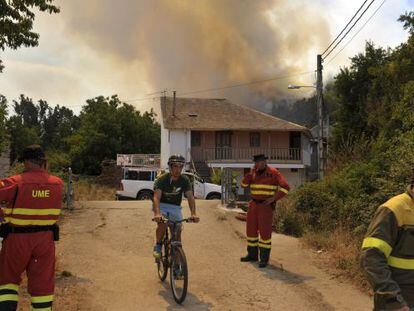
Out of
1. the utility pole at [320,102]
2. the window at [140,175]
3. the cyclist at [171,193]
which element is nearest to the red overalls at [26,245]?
the cyclist at [171,193]

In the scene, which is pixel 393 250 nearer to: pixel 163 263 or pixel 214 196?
pixel 163 263

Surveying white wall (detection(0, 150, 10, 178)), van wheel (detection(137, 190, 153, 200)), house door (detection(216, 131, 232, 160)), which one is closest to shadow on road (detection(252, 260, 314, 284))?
white wall (detection(0, 150, 10, 178))

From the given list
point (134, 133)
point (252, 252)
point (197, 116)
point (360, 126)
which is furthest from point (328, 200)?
point (134, 133)

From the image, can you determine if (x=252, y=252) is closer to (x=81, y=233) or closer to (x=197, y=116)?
(x=81, y=233)

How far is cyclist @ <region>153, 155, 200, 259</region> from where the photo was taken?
7090mm

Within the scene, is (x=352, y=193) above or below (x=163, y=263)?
above

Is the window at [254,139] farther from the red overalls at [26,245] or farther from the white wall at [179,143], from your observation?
the red overalls at [26,245]

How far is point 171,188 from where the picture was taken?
23.7ft

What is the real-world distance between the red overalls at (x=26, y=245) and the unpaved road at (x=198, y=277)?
1.70 meters

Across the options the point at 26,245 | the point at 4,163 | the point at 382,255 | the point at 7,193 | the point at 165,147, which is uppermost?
the point at 165,147

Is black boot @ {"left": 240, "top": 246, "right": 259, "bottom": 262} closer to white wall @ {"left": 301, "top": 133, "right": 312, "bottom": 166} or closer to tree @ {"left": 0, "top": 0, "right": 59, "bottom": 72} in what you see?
tree @ {"left": 0, "top": 0, "right": 59, "bottom": 72}

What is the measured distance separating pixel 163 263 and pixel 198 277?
2.55ft

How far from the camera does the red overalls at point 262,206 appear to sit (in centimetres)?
845

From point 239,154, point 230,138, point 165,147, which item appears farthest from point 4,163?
point 230,138
